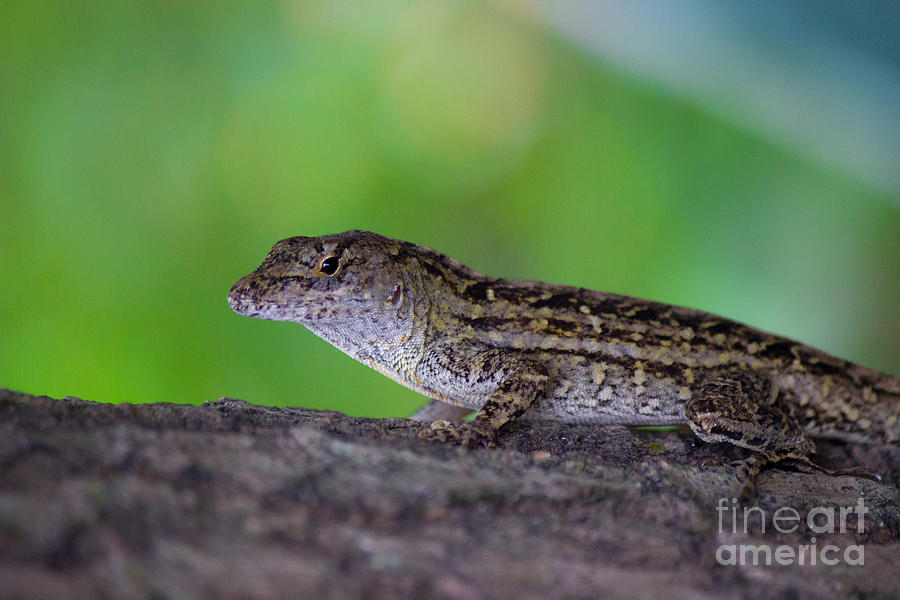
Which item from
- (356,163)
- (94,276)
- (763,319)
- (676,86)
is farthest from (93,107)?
(763,319)

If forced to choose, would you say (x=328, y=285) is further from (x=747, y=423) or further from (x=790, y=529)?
(x=790, y=529)

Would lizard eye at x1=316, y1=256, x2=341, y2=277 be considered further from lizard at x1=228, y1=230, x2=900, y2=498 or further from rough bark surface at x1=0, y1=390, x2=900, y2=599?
rough bark surface at x1=0, y1=390, x2=900, y2=599

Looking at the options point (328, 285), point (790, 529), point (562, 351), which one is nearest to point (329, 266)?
point (328, 285)

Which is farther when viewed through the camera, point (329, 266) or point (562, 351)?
point (562, 351)

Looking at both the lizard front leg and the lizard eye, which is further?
the lizard eye

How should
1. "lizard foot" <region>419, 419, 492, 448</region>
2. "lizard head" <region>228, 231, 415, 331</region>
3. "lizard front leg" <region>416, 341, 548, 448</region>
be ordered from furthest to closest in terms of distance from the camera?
1. "lizard head" <region>228, 231, 415, 331</region>
2. "lizard front leg" <region>416, 341, 548, 448</region>
3. "lizard foot" <region>419, 419, 492, 448</region>

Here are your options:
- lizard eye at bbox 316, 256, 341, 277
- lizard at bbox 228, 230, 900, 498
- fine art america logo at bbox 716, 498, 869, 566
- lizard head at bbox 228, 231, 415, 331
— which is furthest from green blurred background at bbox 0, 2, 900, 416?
fine art america logo at bbox 716, 498, 869, 566
